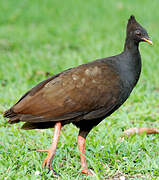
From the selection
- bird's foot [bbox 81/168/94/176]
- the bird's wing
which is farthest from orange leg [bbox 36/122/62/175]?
bird's foot [bbox 81/168/94/176]

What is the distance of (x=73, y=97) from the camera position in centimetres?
377

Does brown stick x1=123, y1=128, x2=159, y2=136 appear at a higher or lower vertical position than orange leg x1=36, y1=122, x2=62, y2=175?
higher

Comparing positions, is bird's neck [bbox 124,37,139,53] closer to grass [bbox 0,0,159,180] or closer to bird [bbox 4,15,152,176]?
bird [bbox 4,15,152,176]

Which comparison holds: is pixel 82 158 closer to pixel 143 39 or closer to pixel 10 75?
pixel 143 39

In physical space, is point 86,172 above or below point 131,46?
below

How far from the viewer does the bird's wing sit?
3742 mm

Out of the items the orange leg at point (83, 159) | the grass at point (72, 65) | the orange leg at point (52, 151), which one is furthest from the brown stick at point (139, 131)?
the orange leg at point (52, 151)

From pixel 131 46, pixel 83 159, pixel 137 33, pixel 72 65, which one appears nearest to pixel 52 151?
pixel 83 159

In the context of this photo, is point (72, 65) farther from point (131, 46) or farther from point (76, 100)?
point (76, 100)

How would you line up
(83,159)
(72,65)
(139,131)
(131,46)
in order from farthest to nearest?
1. (72,65)
2. (139,131)
3. (131,46)
4. (83,159)

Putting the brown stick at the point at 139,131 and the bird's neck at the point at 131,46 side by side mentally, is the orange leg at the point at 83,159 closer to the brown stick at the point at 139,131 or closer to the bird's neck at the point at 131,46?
the brown stick at the point at 139,131

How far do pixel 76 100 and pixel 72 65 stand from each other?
396cm

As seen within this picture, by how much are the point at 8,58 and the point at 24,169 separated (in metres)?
4.76

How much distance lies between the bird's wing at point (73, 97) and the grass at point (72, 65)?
1.92ft
